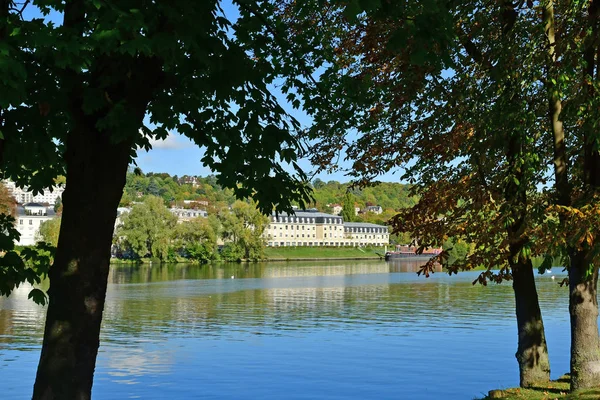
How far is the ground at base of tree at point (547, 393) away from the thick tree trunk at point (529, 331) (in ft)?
1.27

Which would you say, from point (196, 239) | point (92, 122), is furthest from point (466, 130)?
point (196, 239)

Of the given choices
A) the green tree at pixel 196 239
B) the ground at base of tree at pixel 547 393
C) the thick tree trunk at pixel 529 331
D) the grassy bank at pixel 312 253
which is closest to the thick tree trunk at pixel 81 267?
the ground at base of tree at pixel 547 393

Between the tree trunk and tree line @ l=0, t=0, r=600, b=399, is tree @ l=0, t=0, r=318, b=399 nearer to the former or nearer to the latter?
tree line @ l=0, t=0, r=600, b=399

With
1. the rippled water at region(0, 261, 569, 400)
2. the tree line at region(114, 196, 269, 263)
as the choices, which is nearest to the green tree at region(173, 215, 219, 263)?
the tree line at region(114, 196, 269, 263)

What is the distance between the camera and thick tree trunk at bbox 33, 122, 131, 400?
7.87 metres

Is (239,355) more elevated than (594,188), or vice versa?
(594,188)

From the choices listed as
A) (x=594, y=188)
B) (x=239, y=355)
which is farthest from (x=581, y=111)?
(x=239, y=355)

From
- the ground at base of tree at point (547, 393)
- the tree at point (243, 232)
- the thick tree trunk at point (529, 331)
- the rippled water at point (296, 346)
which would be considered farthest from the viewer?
the tree at point (243, 232)

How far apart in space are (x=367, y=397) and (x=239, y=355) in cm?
853

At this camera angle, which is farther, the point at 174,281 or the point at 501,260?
the point at 174,281

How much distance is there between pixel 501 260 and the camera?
14578 millimetres

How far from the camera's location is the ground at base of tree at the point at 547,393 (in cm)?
1291

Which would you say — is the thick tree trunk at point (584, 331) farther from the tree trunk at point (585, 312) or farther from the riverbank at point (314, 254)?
the riverbank at point (314, 254)

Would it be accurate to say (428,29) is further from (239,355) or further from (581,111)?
(239,355)
